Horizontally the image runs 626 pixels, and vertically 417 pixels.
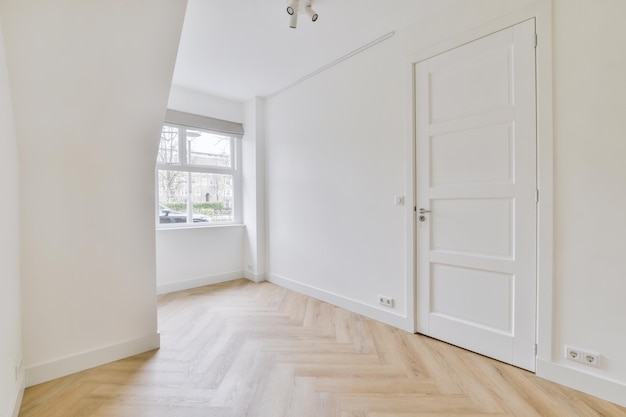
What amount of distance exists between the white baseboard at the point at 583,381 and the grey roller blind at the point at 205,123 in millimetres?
4208

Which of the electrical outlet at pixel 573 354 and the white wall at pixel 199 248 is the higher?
the white wall at pixel 199 248

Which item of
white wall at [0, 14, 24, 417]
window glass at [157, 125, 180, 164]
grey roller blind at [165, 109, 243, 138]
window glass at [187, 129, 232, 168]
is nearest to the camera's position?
white wall at [0, 14, 24, 417]

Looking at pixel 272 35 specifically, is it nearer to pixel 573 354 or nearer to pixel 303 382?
pixel 303 382

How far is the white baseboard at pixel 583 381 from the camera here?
5.25ft

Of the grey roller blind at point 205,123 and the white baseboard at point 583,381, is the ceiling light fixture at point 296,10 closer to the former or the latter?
the grey roller blind at point 205,123

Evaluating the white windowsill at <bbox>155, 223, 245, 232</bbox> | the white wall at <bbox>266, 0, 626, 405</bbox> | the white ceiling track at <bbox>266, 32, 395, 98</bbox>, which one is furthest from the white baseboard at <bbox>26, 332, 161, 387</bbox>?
the white ceiling track at <bbox>266, 32, 395, 98</bbox>

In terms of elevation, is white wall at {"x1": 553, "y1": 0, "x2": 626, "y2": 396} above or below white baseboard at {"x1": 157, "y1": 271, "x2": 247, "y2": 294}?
above

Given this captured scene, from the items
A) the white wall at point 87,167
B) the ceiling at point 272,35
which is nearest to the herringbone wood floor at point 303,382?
the white wall at point 87,167

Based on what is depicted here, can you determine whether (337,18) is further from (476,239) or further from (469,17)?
(476,239)

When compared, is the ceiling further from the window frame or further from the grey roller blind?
the window frame

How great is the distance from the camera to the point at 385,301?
8.95ft

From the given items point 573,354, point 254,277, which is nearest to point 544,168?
point 573,354

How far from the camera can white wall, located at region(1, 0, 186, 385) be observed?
5.21ft

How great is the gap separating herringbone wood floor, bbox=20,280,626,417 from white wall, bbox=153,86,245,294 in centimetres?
124
